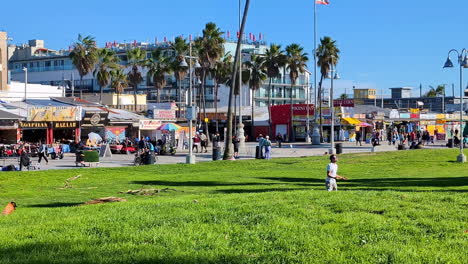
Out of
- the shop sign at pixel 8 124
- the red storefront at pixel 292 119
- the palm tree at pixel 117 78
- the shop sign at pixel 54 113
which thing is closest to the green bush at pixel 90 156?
the shop sign at pixel 8 124

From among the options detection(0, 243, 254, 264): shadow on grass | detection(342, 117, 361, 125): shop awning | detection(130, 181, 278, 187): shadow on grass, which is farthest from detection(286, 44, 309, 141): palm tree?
detection(0, 243, 254, 264): shadow on grass

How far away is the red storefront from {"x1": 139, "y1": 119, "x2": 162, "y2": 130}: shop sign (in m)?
26.8

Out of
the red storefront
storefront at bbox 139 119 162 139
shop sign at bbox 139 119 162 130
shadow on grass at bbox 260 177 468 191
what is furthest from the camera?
the red storefront

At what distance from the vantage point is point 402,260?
7.55 m

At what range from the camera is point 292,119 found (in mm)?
85062

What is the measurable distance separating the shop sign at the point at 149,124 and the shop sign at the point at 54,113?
733 cm

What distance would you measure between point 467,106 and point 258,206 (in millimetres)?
120196

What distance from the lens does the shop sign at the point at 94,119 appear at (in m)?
56.6

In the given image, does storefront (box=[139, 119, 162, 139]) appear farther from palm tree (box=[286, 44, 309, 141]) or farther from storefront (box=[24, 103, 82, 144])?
palm tree (box=[286, 44, 309, 141])

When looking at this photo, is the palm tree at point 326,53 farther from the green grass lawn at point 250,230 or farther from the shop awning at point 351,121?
the green grass lawn at point 250,230

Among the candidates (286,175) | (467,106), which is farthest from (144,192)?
(467,106)

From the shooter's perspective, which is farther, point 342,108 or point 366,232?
point 342,108

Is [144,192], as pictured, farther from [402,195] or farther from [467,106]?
[467,106]

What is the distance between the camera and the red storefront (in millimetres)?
84250
